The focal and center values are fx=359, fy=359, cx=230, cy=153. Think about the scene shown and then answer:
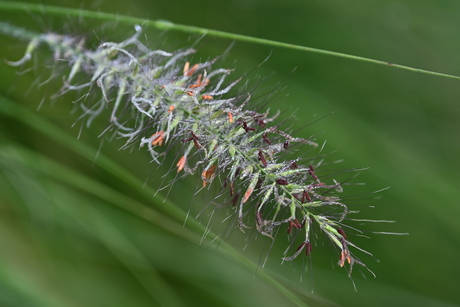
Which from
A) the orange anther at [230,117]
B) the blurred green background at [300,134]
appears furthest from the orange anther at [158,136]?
the blurred green background at [300,134]

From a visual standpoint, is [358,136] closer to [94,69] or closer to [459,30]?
[459,30]

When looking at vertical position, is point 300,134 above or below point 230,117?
above

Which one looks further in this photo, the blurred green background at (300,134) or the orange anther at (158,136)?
the blurred green background at (300,134)

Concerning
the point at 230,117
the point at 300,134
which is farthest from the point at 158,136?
the point at 300,134

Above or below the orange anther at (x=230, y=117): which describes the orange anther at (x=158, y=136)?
below

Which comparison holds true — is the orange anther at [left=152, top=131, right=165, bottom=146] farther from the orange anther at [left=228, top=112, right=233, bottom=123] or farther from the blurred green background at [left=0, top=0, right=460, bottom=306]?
the blurred green background at [left=0, top=0, right=460, bottom=306]

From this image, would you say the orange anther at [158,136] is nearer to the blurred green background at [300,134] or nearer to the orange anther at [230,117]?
the orange anther at [230,117]

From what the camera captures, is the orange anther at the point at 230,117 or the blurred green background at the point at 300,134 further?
the blurred green background at the point at 300,134

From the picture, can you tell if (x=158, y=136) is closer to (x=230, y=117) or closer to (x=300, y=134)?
(x=230, y=117)

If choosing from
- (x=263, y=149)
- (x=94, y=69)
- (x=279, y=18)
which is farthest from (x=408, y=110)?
(x=94, y=69)
